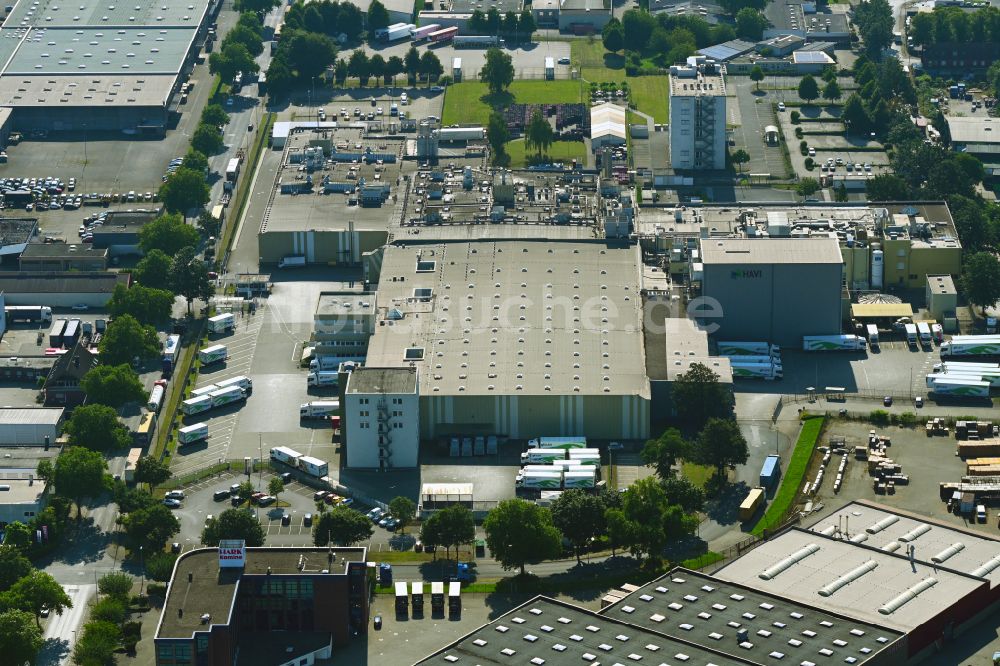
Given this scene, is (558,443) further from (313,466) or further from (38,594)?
(38,594)

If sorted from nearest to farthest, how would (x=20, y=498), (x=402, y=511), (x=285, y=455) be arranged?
(x=402, y=511), (x=20, y=498), (x=285, y=455)

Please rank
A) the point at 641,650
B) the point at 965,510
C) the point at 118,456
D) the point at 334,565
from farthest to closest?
the point at 118,456 < the point at 965,510 < the point at 334,565 < the point at 641,650

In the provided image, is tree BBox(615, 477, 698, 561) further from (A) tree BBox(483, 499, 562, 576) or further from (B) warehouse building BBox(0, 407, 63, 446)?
(B) warehouse building BBox(0, 407, 63, 446)

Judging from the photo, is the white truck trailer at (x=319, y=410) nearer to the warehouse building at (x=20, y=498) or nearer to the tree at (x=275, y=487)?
the tree at (x=275, y=487)

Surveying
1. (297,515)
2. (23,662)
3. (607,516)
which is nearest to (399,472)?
(297,515)

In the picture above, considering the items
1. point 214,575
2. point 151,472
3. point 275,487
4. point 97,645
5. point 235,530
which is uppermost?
point 214,575

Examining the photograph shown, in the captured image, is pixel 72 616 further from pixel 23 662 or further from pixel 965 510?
pixel 965 510

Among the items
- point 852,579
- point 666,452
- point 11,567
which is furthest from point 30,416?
point 852,579
